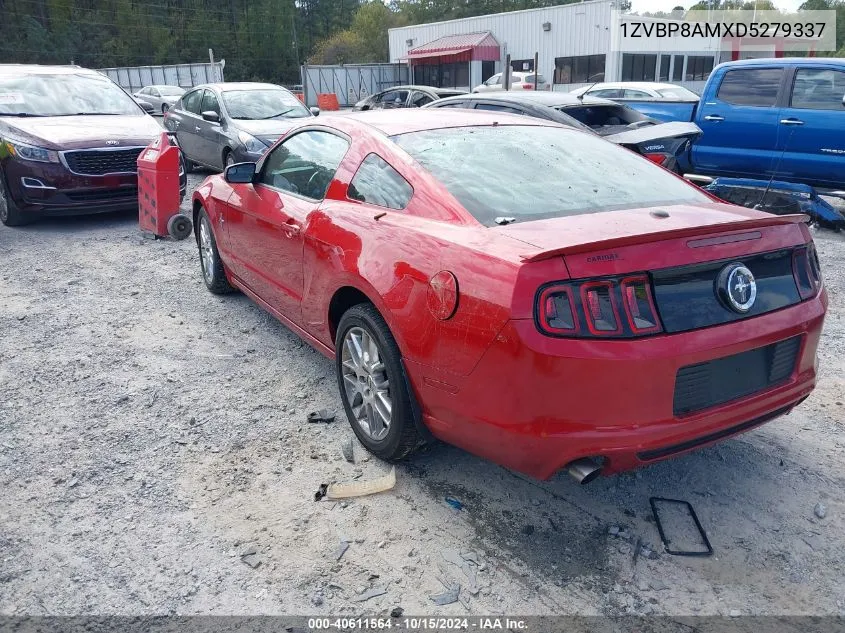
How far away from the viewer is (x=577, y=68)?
109 ft

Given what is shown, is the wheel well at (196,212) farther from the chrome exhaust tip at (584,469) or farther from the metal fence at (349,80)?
the metal fence at (349,80)

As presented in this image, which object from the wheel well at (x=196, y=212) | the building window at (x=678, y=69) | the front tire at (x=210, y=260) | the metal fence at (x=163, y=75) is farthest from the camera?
the metal fence at (x=163, y=75)

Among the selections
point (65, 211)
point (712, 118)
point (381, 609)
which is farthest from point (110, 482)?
point (712, 118)

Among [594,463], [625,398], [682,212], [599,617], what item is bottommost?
[599,617]

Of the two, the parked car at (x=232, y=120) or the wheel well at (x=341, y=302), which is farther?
the parked car at (x=232, y=120)

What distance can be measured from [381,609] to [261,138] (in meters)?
8.28

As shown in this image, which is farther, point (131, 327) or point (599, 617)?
point (131, 327)

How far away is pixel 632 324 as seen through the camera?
7.75 ft

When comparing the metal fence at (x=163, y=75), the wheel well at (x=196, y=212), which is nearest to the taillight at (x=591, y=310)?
the wheel well at (x=196, y=212)

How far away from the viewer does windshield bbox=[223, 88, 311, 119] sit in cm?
1046

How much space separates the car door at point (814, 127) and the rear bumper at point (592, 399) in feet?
21.4

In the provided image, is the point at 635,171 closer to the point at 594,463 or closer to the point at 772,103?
the point at 594,463

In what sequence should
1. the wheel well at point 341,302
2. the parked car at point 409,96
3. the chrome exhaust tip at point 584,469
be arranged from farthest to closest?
1. the parked car at point 409,96
2. the wheel well at point 341,302
3. the chrome exhaust tip at point 584,469

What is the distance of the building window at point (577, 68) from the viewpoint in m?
32.0
